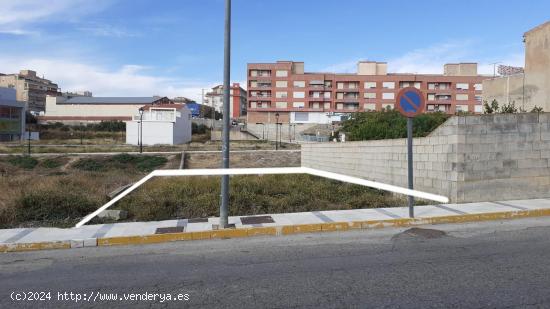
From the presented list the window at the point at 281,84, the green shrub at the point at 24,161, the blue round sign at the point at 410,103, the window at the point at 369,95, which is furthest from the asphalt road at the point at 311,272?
the window at the point at 281,84

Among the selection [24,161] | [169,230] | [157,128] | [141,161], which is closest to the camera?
[169,230]

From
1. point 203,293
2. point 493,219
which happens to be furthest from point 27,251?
point 493,219

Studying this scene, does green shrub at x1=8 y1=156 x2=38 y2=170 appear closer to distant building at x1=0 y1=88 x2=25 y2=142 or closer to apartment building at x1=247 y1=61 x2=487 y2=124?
distant building at x1=0 y1=88 x2=25 y2=142

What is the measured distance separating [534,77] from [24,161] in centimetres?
4192

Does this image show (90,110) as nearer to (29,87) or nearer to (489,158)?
(29,87)

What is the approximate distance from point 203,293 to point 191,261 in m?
1.58

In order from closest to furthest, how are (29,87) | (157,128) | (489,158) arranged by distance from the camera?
(489,158), (157,128), (29,87)

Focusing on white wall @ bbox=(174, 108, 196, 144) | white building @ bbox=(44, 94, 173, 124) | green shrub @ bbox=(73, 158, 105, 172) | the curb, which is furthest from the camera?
white building @ bbox=(44, 94, 173, 124)

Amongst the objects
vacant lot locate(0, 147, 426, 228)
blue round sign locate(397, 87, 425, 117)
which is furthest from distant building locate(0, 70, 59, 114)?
blue round sign locate(397, 87, 425, 117)

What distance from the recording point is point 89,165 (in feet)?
141

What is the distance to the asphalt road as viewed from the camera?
4.73 metres

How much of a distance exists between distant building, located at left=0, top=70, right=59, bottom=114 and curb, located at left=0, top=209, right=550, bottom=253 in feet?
466

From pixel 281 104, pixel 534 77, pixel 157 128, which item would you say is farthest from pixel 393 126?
pixel 281 104

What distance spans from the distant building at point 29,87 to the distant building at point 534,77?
429 ft
